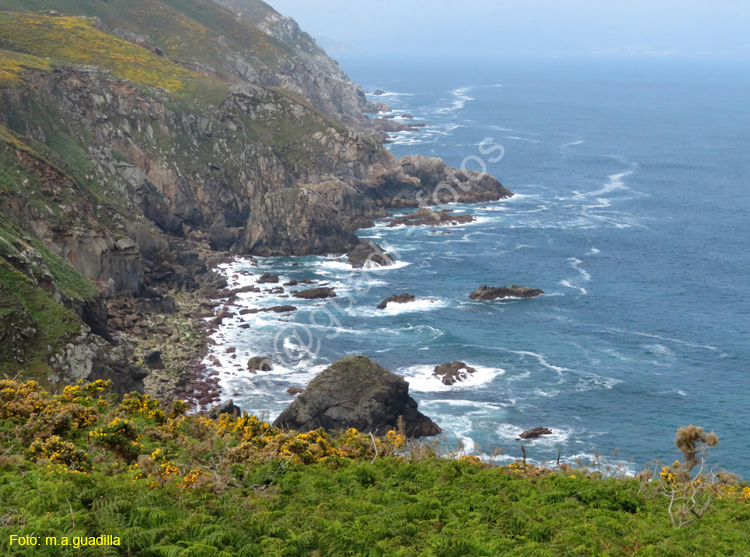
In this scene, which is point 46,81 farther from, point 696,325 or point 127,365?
point 696,325

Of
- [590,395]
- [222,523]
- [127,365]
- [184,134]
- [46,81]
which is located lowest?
[590,395]

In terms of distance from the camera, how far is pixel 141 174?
100 metres

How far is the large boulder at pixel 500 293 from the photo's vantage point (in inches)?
3462

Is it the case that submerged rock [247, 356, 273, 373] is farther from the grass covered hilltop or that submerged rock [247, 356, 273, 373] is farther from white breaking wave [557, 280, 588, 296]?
white breaking wave [557, 280, 588, 296]

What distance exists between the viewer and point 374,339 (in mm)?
76312

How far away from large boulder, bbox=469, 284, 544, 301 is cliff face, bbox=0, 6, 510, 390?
24.5 meters

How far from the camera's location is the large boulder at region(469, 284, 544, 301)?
289ft

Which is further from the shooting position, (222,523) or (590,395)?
(590,395)

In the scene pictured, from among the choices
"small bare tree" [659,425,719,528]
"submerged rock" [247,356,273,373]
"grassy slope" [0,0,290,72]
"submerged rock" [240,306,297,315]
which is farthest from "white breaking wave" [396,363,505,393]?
"grassy slope" [0,0,290,72]

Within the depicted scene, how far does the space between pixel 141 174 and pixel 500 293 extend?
51.2 m

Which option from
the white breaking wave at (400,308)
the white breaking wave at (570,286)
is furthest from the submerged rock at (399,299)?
the white breaking wave at (570,286)

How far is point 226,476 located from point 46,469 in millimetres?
5592

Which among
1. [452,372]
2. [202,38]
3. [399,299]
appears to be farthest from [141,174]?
[202,38]

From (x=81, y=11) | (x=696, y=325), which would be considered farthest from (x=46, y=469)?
(x=81, y=11)
